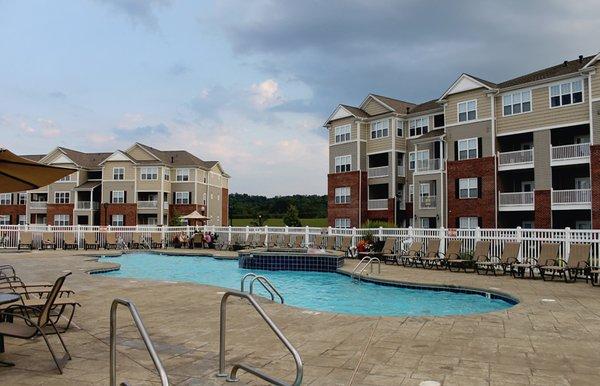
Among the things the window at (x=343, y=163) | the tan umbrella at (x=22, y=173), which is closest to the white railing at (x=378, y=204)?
the window at (x=343, y=163)

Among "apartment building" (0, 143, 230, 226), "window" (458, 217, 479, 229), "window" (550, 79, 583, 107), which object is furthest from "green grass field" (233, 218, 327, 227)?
"window" (550, 79, 583, 107)

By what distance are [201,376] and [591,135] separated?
90.6ft

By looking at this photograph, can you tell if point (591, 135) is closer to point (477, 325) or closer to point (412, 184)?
point (412, 184)

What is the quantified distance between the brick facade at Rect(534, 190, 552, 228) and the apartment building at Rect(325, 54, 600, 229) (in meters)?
0.05

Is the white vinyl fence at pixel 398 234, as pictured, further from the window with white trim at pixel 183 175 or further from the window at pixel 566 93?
the window with white trim at pixel 183 175

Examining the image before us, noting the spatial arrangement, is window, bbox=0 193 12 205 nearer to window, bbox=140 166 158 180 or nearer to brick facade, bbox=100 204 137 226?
brick facade, bbox=100 204 137 226

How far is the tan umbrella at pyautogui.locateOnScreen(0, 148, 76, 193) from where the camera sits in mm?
6133

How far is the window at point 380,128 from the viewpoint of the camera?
39.4 meters

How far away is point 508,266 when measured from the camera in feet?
54.1

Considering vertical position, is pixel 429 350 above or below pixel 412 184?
below

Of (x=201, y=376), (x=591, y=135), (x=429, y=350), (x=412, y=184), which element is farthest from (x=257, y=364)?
(x=412, y=184)

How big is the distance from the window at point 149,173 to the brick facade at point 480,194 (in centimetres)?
3425

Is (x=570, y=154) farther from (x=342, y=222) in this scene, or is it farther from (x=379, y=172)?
(x=342, y=222)

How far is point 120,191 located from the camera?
54125 millimetres
